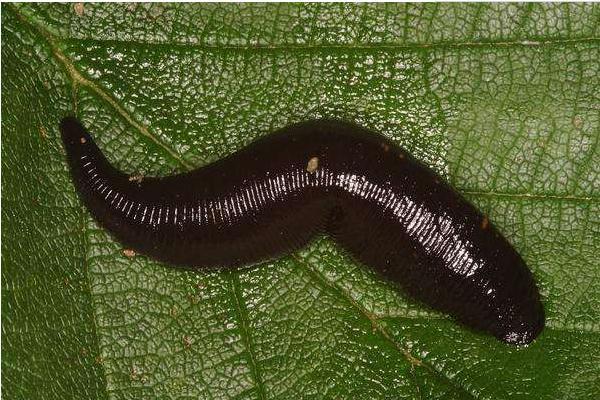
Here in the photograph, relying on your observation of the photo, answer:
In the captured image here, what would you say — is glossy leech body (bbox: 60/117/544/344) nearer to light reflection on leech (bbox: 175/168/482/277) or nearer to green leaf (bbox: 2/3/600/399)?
light reflection on leech (bbox: 175/168/482/277)

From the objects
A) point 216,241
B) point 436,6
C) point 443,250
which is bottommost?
point 443,250

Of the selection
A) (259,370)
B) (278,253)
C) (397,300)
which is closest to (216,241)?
(278,253)

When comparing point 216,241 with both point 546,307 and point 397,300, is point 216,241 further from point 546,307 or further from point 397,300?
point 546,307

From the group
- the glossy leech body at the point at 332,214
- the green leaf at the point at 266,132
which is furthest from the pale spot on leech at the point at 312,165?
the green leaf at the point at 266,132

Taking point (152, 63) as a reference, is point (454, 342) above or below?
below

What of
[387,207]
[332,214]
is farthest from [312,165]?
[387,207]

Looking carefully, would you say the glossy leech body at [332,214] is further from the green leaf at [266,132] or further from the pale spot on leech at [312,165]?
the green leaf at [266,132]
